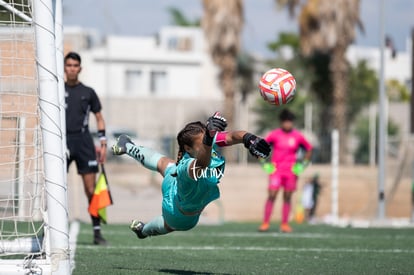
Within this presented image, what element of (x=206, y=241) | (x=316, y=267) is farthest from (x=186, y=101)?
(x=316, y=267)

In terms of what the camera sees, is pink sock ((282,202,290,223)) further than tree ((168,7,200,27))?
No

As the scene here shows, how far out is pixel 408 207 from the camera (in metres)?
28.8

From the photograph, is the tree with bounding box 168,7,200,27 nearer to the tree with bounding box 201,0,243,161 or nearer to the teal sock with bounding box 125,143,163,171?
the tree with bounding box 201,0,243,161

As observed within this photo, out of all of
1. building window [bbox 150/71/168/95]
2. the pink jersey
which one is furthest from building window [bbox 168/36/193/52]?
the pink jersey

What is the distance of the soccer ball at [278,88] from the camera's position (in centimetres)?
809

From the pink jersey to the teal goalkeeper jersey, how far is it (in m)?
6.41

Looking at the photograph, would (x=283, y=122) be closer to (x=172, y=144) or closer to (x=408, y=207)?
(x=408, y=207)

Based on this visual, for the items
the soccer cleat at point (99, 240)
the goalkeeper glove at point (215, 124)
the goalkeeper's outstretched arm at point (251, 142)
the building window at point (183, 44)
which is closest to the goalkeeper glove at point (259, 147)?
the goalkeeper's outstretched arm at point (251, 142)

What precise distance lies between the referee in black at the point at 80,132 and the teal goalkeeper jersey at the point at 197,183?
9.78ft

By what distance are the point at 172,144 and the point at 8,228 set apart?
2233 cm

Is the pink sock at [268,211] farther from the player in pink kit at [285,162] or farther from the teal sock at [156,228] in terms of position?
the teal sock at [156,228]

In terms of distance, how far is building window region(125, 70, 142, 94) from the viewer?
52.0 metres

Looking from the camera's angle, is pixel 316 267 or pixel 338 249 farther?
pixel 338 249

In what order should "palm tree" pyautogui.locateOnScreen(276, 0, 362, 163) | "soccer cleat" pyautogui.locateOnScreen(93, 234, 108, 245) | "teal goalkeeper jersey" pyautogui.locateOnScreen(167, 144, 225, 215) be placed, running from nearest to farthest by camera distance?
1. "teal goalkeeper jersey" pyautogui.locateOnScreen(167, 144, 225, 215)
2. "soccer cleat" pyautogui.locateOnScreen(93, 234, 108, 245)
3. "palm tree" pyautogui.locateOnScreen(276, 0, 362, 163)
